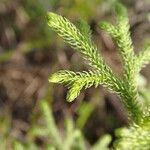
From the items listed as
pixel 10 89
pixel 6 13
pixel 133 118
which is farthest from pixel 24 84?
pixel 133 118

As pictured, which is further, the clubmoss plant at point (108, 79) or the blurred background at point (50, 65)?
the blurred background at point (50, 65)

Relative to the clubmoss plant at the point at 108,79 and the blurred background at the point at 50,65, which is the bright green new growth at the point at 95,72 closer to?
the clubmoss plant at the point at 108,79

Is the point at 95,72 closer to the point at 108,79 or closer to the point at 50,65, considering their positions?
the point at 108,79

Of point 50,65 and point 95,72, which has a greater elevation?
point 50,65

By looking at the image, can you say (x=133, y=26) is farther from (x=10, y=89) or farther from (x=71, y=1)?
(x=10, y=89)

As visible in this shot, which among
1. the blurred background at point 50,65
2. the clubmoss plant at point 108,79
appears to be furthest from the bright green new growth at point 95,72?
the blurred background at point 50,65

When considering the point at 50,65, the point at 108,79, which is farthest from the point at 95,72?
the point at 50,65

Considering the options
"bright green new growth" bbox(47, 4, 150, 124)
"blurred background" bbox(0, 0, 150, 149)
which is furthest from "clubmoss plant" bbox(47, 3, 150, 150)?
"blurred background" bbox(0, 0, 150, 149)

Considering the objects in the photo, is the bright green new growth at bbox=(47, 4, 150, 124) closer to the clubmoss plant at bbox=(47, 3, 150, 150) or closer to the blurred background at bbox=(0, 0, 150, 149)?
the clubmoss plant at bbox=(47, 3, 150, 150)
